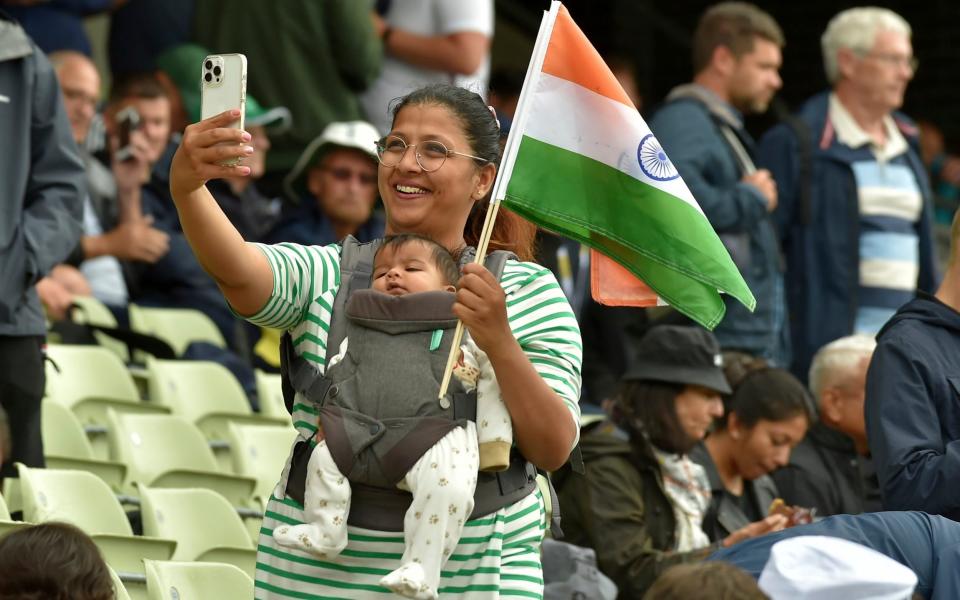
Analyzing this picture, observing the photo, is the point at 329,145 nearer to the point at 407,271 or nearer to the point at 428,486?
the point at 407,271

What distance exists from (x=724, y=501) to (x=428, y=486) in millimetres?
3078

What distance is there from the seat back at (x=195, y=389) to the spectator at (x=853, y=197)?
9.39ft

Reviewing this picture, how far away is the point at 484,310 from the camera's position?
121 inches

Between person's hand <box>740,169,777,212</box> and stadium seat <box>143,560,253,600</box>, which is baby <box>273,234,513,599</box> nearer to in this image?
stadium seat <box>143,560,253,600</box>

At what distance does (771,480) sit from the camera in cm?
643

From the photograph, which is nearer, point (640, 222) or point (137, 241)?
point (640, 222)

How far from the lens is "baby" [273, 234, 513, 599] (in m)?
3.06

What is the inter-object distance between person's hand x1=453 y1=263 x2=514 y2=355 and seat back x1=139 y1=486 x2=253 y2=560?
2.13 metres

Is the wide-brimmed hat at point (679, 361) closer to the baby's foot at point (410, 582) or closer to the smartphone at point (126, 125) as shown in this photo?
the smartphone at point (126, 125)

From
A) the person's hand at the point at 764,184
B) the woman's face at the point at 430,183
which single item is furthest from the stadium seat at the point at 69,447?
the person's hand at the point at 764,184

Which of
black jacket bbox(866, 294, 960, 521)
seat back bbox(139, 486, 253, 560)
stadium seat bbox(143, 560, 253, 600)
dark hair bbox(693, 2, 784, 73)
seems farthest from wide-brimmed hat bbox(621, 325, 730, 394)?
dark hair bbox(693, 2, 784, 73)

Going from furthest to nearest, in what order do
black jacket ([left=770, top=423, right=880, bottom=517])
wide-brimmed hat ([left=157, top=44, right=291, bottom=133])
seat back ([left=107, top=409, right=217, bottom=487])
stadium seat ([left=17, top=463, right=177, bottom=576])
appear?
wide-brimmed hat ([left=157, top=44, right=291, bottom=133])
black jacket ([left=770, top=423, right=880, bottom=517])
seat back ([left=107, top=409, right=217, bottom=487])
stadium seat ([left=17, top=463, right=177, bottom=576])

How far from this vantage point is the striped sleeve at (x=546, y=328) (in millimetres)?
3271

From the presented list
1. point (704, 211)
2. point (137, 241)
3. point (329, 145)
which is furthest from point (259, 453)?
point (704, 211)
